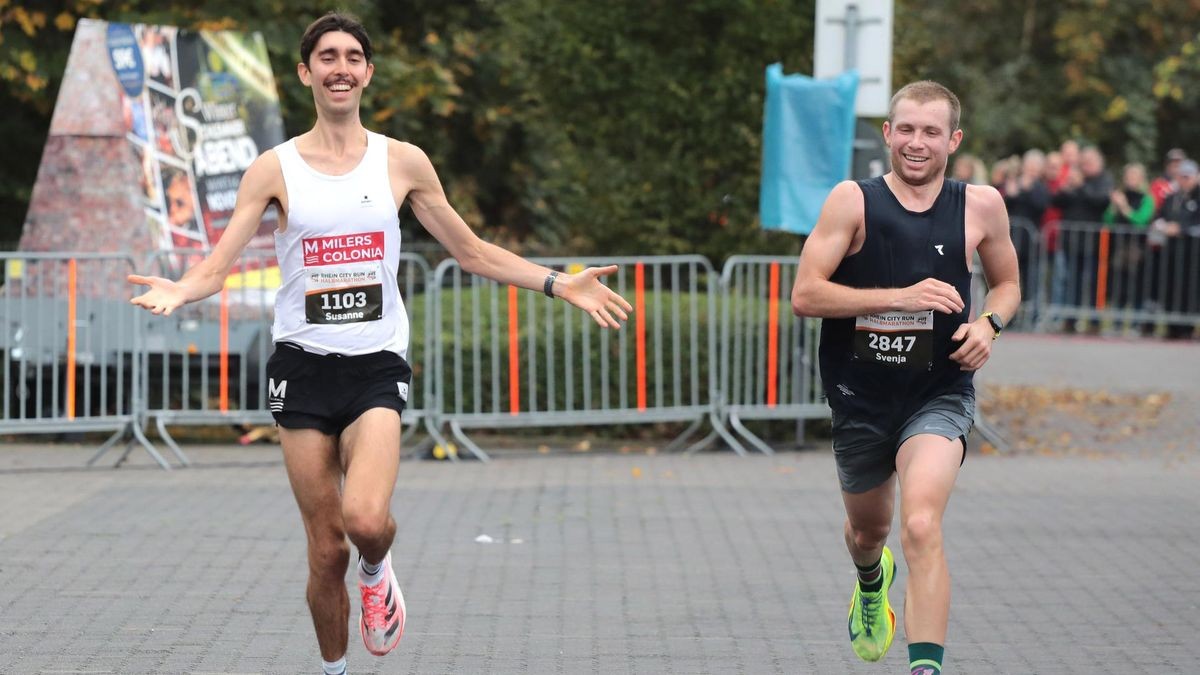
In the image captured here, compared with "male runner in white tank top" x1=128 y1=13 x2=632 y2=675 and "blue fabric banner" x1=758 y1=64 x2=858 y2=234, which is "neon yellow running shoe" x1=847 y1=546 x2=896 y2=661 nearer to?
"male runner in white tank top" x1=128 y1=13 x2=632 y2=675

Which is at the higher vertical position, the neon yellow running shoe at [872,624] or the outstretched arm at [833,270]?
the outstretched arm at [833,270]

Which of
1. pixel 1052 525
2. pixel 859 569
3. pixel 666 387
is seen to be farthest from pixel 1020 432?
pixel 859 569

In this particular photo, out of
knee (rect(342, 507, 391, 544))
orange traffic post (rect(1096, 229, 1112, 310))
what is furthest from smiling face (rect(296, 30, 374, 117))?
A: orange traffic post (rect(1096, 229, 1112, 310))

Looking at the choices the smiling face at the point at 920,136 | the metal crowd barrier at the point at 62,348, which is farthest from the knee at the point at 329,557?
the metal crowd barrier at the point at 62,348

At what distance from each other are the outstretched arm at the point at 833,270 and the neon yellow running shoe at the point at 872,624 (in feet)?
3.62

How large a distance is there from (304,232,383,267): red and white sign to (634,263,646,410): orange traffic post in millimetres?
6798

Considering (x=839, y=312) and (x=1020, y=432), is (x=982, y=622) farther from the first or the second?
(x=1020, y=432)

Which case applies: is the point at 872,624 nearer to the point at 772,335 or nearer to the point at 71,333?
the point at 772,335

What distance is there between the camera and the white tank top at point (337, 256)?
18.9 feet

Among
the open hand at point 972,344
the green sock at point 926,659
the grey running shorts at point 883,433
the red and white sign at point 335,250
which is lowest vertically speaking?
the green sock at point 926,659

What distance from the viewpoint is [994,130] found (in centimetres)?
3634

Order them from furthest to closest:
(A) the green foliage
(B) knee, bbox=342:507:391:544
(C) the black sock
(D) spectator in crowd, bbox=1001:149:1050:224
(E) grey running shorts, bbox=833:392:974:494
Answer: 1. (A) the green foliage
2. (D) spectator in crowd, bbox=1001:149:1050:224
3. (C) the black sock
4. (E) grey running shorts, bbox=833:392:974:494
5. (B) knee, bbox=342:507:391:544

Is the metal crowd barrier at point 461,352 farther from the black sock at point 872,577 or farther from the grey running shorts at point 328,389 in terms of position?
the grey running shorts at point 328,389

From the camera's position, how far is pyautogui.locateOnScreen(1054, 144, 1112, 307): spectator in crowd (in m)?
21.5
